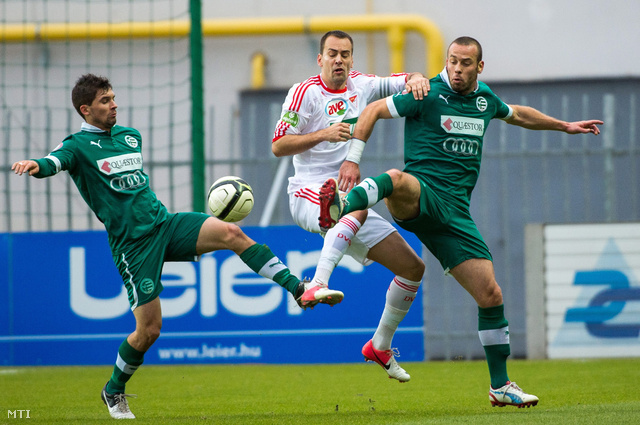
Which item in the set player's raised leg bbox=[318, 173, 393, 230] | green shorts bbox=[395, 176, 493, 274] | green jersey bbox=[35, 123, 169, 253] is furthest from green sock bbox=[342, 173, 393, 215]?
green jersey bbox=[35, 123, 169, 253]

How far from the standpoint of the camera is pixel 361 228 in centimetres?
627

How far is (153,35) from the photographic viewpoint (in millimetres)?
13305

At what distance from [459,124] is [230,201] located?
5.23 ft

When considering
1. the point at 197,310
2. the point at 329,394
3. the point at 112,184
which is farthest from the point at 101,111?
the point at 197,310

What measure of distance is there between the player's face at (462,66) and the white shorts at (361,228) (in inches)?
43.0

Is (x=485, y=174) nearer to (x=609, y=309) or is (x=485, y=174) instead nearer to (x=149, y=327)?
(x=609, y=309)

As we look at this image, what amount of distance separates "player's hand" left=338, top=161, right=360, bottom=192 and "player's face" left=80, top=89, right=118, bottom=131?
168cm

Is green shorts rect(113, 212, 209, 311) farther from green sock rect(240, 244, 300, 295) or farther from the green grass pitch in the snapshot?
the green grass pitch

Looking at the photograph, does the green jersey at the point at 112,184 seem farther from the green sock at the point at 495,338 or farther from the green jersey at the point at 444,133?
the green sock at the point at 495,338

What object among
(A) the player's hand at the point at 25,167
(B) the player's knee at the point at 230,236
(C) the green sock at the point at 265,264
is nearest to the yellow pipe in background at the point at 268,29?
(B) the player's knee at the point at 230,236

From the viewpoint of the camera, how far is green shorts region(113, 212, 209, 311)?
6.00 metres

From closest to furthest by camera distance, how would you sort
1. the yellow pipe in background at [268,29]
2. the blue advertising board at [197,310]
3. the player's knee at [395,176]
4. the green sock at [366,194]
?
the green sock at [366,194], the player's knee at [395,176], the blue advertising board at [197,310], the yellow pipe in background at [268,29]

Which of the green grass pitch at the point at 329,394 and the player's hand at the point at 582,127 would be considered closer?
the green grass pitch at the point at 329,394

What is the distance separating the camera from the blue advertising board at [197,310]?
9.73m
